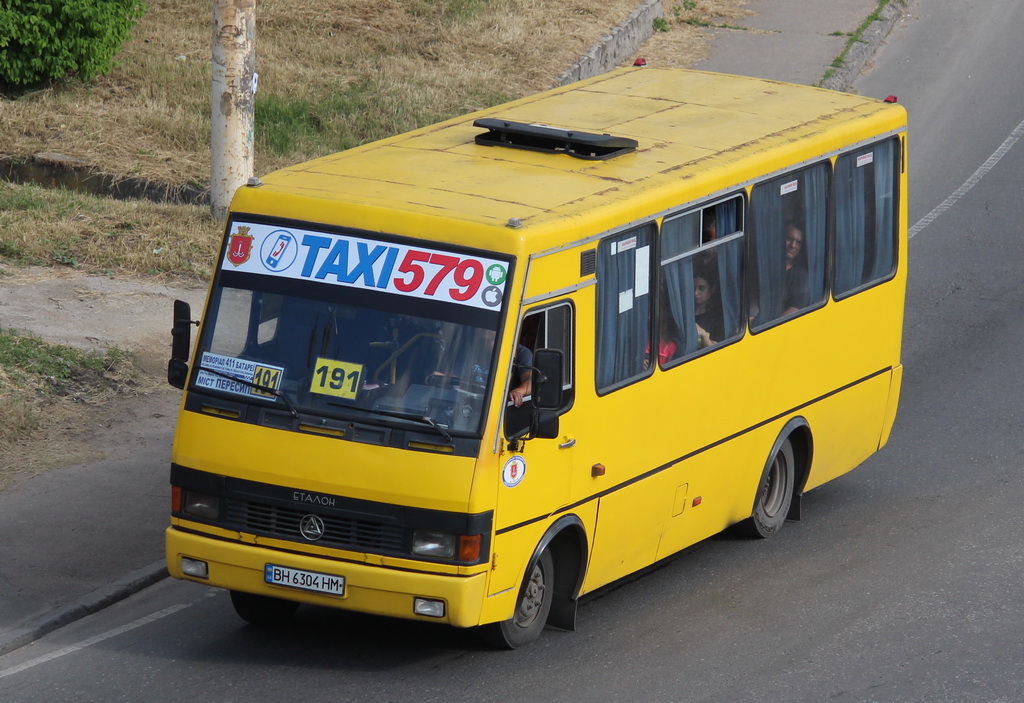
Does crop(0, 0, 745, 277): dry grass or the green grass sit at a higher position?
the green grass

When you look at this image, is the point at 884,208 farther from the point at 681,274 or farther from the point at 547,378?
the point at 547,378

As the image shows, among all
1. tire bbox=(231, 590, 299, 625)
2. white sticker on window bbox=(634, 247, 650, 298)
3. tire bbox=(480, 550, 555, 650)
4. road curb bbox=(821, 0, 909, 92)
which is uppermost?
white sticker on window bbox=(634, 247, 650, 298)

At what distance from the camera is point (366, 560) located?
25.8ft

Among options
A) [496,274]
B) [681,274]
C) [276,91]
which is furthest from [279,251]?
[276,91]

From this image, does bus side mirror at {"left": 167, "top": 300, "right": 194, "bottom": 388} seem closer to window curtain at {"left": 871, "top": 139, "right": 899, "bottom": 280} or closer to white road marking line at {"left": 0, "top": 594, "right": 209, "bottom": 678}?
white road marking line at {"left": 0, "top": 594, "right": 209, "bottom": 678}

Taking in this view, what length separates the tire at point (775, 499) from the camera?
10.8 metres

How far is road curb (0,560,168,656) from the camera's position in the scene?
873 centimetres

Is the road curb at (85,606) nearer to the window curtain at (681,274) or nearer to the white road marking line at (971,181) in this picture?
the window curtain at (681,274)

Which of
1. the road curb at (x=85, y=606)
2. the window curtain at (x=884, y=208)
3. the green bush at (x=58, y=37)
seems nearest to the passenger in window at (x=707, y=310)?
the window curtain at (x=884, y=208)

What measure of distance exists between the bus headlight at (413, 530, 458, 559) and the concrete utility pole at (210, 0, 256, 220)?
8.78 m

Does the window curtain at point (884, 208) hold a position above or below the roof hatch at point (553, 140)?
below

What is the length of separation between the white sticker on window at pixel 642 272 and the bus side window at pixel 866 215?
95.5 inches

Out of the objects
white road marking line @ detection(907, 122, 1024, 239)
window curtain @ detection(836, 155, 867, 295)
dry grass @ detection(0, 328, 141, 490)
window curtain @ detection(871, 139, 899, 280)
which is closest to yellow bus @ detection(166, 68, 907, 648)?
window curtain @ detection(836, 155, 867, 295)

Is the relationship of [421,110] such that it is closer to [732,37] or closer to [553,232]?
[732,37]
